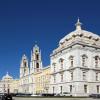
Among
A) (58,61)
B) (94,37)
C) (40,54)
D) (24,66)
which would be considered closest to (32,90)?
(40,54)

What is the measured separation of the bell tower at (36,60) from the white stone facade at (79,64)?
4510 centimetres

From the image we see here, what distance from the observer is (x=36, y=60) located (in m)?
135

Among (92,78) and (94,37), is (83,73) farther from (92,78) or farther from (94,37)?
(94,37)

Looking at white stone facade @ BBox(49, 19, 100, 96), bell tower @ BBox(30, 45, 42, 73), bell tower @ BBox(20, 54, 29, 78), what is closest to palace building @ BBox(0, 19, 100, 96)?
white stone facade @ BBox(49, 19, 100, 96)

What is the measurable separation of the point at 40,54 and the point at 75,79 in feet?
199

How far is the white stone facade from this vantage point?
7712 centimetres

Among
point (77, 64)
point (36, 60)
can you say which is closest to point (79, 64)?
point (77, 64)

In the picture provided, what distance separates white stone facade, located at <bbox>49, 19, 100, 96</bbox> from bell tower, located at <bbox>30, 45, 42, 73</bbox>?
1776 inches

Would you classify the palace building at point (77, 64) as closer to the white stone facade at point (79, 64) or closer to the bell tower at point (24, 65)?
the white stone facade at point (79, 64)

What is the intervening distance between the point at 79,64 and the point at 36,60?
58876 mm

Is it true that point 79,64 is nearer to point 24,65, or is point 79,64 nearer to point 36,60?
point 36,60

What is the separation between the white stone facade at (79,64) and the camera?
77.1 meters

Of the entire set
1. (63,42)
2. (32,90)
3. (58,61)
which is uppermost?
(63,42)

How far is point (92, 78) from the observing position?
3120 inches
